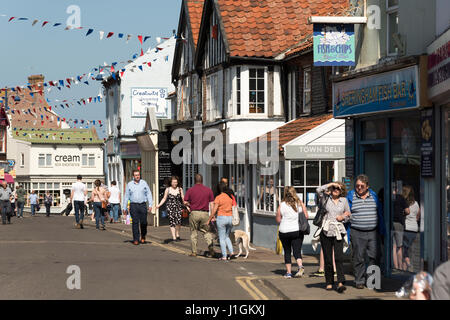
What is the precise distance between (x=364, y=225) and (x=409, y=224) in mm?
1216

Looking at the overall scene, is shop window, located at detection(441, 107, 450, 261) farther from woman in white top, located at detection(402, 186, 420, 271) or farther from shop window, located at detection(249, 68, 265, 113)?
shop window, located at detection(249, 68, 265, 113)

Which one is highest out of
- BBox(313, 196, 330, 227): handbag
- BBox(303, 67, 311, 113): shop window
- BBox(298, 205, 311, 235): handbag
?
BBox(303, 67, 311, 113): shop window

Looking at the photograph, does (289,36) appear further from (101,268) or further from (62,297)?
(62,297)

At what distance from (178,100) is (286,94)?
886cm

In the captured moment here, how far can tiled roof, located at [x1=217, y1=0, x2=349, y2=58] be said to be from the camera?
2595 cm

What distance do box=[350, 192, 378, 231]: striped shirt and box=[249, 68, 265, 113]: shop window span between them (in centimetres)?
1329

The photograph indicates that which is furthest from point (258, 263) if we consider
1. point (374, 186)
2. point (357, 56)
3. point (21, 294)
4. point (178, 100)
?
point (178, 100)

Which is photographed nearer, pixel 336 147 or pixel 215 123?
pixel 336 147

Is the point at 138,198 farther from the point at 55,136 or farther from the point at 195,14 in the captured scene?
the point at 55,136

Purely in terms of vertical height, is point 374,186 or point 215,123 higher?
point 215,123

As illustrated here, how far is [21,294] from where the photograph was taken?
11422 mm

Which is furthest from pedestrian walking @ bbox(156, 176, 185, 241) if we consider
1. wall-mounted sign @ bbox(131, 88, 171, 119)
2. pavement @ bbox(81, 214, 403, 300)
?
wall-mounted sign @ bbox(131, 88, 171, 119)

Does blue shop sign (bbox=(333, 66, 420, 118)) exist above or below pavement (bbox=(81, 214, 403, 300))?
above

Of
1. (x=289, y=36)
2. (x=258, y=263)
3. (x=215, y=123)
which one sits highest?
(x=289, y=36)
